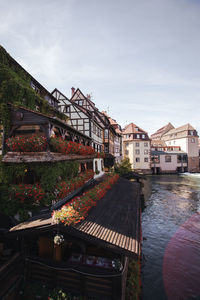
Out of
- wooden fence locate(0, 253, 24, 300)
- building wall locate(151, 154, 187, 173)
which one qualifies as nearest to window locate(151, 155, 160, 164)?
building wall locate(151, 154, 187, 173)

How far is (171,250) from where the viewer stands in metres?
13.0

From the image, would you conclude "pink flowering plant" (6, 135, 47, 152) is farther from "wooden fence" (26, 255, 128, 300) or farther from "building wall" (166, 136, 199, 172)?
"building wall" (166, 136, 199, 172)

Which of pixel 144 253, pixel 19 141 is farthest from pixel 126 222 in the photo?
pixel 19 141

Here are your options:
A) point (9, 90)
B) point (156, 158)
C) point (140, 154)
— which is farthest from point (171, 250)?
point (156, 158)

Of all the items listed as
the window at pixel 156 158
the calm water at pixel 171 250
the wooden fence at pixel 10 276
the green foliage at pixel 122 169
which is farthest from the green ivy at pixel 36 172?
the window at pixel 156 158

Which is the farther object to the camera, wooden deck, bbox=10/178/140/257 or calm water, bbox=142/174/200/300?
calm water, bbox=142/174/200/300

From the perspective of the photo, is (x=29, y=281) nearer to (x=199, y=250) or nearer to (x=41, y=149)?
(x=41, y=149)

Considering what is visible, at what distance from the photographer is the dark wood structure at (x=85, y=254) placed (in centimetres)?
679

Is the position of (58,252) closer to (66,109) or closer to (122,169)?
(66,109)

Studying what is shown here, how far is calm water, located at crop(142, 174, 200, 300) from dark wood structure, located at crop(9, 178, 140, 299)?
136 inches

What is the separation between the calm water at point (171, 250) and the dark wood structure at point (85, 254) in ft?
11.4

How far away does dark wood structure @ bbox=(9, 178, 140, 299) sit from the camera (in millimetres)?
6789

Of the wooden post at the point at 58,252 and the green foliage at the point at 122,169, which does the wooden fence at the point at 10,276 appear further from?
the green foliage at the point at 122,169

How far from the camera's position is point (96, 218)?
948cm
